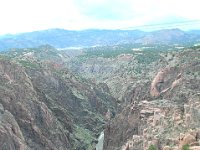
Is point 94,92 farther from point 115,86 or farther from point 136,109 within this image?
point 136,109

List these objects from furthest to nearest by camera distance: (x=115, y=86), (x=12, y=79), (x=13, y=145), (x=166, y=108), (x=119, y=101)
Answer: (x=115, y=86) < (x=119, y=101) < (x=12, y=79) < (x=13, y=145) < (x=166, y=108)

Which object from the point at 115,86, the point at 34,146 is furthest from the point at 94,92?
the point at 34,146

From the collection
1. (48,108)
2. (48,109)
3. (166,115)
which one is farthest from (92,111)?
(166,115)

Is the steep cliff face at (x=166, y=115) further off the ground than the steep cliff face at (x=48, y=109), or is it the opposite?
the steep cliff face at (x=166, y=115)

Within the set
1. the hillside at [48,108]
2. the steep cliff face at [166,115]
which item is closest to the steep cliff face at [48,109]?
the hillside at [48,108]

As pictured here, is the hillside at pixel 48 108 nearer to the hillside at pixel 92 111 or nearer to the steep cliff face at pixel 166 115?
the hillside at pixel 92 111

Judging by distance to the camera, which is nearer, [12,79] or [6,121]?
[6,121]

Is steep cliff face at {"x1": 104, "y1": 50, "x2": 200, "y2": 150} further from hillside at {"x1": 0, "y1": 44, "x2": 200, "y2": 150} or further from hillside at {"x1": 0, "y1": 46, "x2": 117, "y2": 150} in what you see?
hillside at {"x1": 0, "y1": 46, "x2": 117, "y2": 150}
